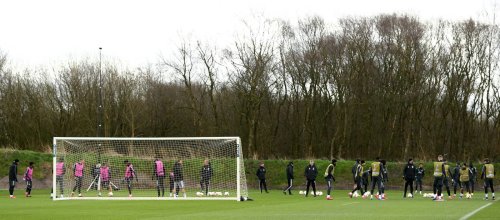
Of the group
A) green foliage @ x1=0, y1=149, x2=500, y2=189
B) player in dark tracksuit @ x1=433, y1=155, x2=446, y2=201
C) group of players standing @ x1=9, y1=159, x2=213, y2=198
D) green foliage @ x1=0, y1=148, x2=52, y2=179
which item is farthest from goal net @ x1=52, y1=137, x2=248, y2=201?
green foliage @ x1=0, y1=149, x2=500, y2=189

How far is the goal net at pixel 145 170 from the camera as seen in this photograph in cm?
3719

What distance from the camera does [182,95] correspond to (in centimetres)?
8106

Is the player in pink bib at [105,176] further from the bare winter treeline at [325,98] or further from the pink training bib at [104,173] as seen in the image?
the bare winter treeline at [325,98]

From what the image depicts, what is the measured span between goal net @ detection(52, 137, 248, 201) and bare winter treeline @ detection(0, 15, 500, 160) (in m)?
24.4

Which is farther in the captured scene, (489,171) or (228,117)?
(228,117)

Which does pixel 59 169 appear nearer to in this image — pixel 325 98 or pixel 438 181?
pixel 438 181

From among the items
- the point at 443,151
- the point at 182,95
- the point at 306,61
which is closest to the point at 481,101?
the point at 443,151

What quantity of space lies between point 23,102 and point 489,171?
157 ft

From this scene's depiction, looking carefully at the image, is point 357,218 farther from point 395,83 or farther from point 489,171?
point 395,83

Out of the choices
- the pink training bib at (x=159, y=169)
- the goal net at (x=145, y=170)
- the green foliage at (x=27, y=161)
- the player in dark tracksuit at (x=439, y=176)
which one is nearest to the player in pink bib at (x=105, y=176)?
the goal net at (x=145, y=170)

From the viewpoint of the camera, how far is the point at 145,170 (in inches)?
1638

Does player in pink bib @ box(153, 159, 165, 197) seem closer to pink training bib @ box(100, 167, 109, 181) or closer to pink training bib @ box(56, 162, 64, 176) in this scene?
pink training bib @ box(100, 167, 109, 181)

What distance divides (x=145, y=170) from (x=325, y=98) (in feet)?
105

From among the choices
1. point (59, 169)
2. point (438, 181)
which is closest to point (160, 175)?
point (59, 169)
